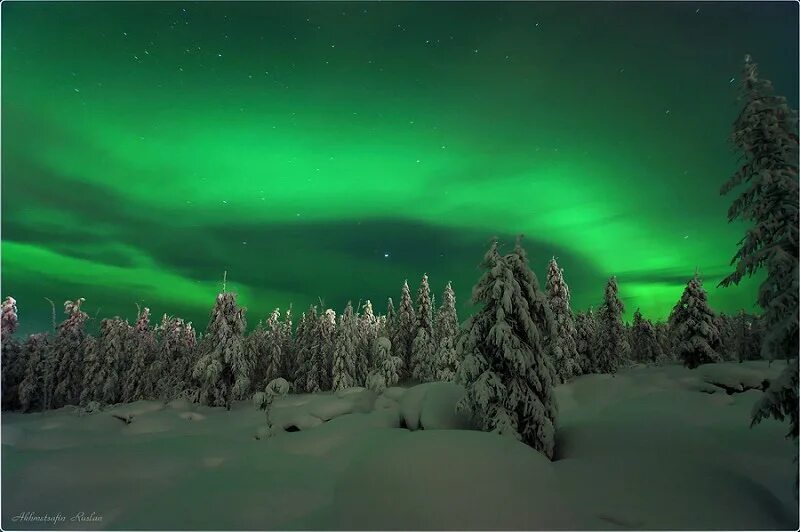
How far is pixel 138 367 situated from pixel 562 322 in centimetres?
5524

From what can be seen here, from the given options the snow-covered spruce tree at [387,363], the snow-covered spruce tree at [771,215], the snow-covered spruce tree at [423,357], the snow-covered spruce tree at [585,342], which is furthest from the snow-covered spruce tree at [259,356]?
the snow-covered spruce tree at [771,215]

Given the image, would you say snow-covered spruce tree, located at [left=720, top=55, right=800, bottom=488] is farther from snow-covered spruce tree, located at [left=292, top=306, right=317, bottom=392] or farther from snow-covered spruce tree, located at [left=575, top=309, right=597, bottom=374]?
snow-covered spruce tree, located at [left=292, top=306, right=317, bottom=392]

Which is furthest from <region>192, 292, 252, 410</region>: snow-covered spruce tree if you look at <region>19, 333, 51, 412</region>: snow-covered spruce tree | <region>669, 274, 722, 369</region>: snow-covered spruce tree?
<region>669, 274, 722, 369</region>: snow-covered spruce tree

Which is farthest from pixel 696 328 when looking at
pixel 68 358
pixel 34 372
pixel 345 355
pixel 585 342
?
pixel 34 372

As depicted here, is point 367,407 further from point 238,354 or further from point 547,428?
point 238,354

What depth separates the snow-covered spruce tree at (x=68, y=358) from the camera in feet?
165

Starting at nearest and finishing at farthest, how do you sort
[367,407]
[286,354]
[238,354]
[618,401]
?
[367,407]
[618,401]
[238,354]
[286,354]

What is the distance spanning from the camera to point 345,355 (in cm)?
4791

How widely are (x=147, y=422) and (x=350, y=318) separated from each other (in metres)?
27.1

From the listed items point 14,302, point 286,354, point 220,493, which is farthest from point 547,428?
point 14,302

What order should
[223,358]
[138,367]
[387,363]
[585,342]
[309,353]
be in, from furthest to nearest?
[309,353]
[138,367]
[387,363]
[585,342]
[223,358]

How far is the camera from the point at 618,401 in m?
29.9

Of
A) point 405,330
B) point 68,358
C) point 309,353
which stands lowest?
point 68,358

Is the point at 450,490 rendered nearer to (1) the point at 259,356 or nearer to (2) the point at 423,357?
(2) the point at 423,357
